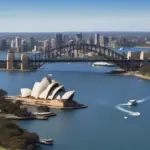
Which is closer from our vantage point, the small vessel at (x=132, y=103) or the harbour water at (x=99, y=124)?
the harbour water at (x=99, y=124)

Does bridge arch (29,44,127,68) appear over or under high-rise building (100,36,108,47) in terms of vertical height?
over

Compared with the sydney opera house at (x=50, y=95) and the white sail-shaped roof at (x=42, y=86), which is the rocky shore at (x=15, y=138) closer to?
the sydney opera house at (x=50, y=95)

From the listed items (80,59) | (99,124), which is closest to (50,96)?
(99,124)

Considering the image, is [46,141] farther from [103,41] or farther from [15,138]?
[103,41]

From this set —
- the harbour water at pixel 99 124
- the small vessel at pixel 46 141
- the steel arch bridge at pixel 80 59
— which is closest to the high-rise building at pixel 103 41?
the steel arch bridge at pixel 80 59

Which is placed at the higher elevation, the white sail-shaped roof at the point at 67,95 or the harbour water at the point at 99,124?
the white sail-shaped roof at the point at 67,95

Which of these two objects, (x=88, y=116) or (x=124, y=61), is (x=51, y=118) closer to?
(x=88, y=116)

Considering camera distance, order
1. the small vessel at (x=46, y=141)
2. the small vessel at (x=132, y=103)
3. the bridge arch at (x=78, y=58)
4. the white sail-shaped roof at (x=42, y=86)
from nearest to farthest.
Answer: the small vessel at (x=46, y=141) < the small vessel at (x=132, y=103) < the white sail-shaped roof at (x=42, y=86) < the bridge arch at (x=78, y=58)

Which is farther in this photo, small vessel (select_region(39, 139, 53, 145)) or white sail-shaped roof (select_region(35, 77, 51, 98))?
white sail-shaped roof (select_region(35, 77, 51, 98))

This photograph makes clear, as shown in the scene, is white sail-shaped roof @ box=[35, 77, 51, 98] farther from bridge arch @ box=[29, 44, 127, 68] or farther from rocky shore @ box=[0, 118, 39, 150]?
bridge arch @ box=[29, 44, 127, 68]

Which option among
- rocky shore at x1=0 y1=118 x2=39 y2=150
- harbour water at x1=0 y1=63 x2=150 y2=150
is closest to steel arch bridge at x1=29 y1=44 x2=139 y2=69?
harbour water at x1=0 y1=63 x2=150 y2=150
